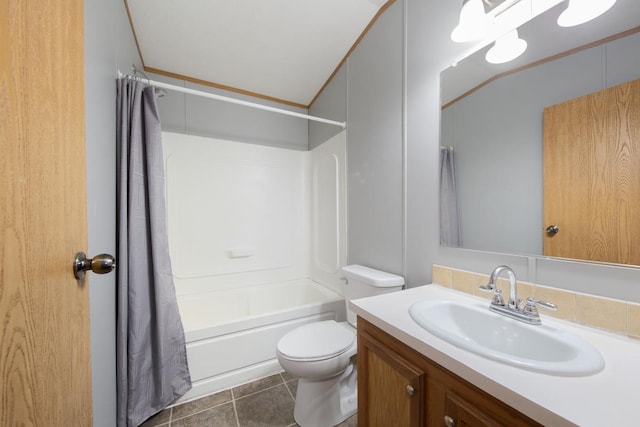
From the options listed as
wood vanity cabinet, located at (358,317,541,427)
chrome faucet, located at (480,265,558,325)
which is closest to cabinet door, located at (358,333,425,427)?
wood vanity cabinet, located at (358,317,541,427)

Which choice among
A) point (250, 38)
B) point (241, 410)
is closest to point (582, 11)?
point (250, 38)

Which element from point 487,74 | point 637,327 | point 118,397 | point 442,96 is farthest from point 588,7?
point 118,397

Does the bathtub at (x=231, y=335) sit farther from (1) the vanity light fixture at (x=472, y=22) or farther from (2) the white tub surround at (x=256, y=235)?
(1) the vanity light fixture at (x=472, y=22)

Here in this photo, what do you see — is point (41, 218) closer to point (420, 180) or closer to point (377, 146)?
point (420, 180)

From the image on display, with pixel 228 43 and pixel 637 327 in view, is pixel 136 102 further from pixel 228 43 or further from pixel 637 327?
pixel 637 327

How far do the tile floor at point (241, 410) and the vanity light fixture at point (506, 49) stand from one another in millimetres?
2020

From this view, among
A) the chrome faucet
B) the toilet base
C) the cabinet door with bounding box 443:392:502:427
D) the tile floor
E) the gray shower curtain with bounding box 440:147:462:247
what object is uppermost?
the gray shower curtain with bounding box 440:147:462:247

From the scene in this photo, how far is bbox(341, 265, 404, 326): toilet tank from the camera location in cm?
146

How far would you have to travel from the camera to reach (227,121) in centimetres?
247

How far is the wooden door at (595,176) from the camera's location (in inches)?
29.1

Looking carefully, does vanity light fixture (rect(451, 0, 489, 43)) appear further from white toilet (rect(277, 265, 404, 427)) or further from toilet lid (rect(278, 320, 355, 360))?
toilet lid (rect(278, 320, 355, 360))

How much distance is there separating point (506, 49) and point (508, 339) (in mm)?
1184

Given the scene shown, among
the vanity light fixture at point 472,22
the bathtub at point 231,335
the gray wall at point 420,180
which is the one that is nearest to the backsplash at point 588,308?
the gray wall at point 420,180

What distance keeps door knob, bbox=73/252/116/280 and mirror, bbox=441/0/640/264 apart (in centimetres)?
138
